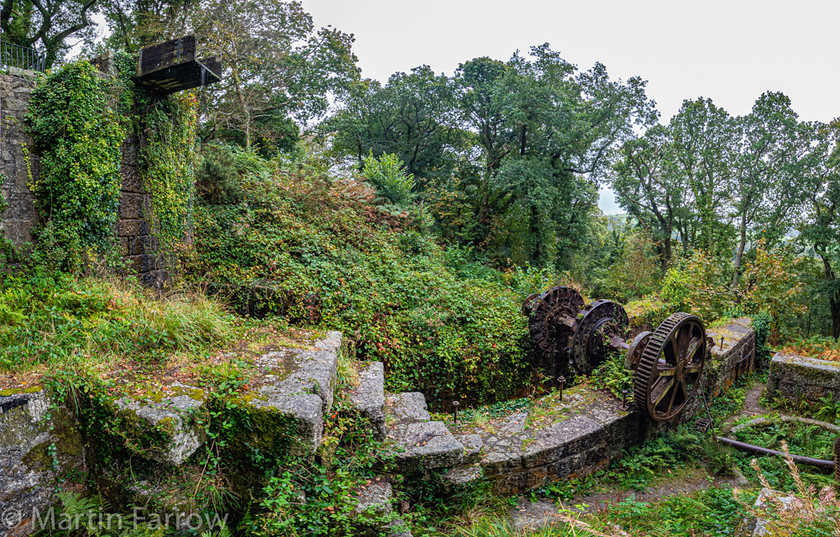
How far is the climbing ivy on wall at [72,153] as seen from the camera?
4.55 m

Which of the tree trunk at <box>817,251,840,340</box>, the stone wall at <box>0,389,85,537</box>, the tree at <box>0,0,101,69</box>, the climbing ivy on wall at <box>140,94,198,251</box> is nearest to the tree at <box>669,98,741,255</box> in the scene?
the tree trunk at <box>817,251,840,340</box>

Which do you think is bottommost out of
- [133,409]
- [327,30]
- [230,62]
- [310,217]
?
[133,409]

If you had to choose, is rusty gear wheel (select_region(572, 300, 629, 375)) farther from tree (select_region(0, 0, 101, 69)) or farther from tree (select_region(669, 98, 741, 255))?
tree (select_region(0, 0, 101, 69))

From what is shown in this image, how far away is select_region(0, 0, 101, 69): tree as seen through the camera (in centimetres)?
1557

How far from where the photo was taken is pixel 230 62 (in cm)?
1241

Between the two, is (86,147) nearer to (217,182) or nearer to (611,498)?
(217,182)

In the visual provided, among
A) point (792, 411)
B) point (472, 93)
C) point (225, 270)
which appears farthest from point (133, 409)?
point (472, 93)

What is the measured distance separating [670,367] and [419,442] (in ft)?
11.9

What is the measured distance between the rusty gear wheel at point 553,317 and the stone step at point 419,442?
3214mm

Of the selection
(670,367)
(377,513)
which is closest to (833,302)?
(670,367)

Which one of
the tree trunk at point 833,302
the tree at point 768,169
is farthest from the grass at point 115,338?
the tree trunk at point 833,302

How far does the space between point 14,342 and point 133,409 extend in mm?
1378

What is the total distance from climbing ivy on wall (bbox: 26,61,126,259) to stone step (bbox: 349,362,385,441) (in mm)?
3445

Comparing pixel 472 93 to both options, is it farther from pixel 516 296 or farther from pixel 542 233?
pixel 516 296
